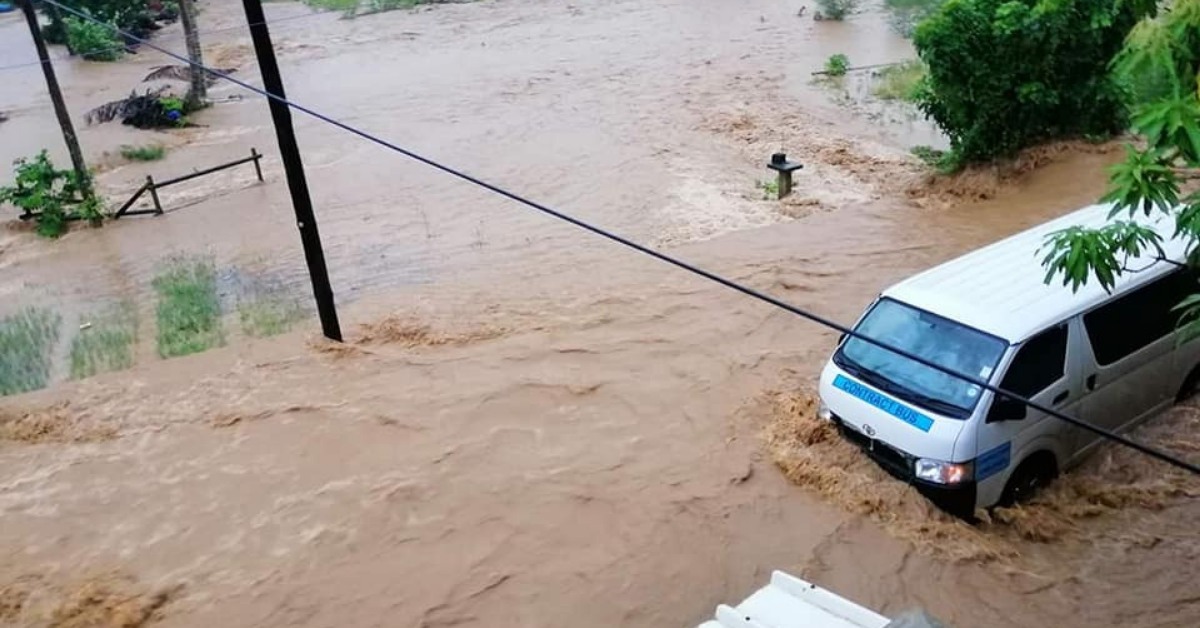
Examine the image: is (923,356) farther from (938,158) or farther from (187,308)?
(938,158)

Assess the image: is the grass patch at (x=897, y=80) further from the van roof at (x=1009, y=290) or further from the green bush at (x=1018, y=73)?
the van roof at (x=1009, y=290)

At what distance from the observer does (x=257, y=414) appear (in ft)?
29.2

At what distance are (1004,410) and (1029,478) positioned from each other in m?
0.80

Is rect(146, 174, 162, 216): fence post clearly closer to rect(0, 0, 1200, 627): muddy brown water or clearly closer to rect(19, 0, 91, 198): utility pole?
rect(0, 0, 1200, 627): muddy brown water

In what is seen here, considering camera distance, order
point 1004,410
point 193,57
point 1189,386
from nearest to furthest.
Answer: point 1004,410
point 1189,386
point 193,57

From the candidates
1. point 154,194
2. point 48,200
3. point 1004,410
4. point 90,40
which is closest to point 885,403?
point 1004,410

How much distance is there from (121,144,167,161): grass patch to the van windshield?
681 inches

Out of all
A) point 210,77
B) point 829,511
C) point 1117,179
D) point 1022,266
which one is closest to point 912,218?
point 1022,266

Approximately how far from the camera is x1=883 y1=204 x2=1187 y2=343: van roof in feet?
21.3

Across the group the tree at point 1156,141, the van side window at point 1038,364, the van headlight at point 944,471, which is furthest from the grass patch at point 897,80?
the tree at point 1156,141

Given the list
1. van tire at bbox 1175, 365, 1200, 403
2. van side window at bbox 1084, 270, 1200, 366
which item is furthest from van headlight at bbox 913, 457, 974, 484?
van tire at bbox 1175, 365, 1200, 403

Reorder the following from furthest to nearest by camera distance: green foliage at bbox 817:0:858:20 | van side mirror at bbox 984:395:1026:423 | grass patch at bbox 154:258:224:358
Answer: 1. green foliage at bbox 817:0:858:20
2. grass patch at bbox 154:258:224:358
3. van side mirror at bbox 984:395:1026:423

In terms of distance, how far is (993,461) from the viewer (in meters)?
6.30

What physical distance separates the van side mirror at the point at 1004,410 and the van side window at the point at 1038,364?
0.34 ft
